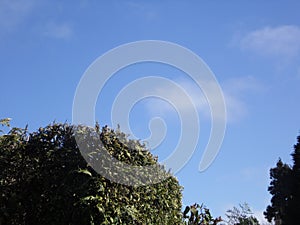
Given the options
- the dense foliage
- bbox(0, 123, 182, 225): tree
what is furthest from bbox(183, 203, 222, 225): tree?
the dense foliage

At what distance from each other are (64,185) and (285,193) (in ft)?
109

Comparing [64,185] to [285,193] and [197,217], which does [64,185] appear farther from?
[285,193]

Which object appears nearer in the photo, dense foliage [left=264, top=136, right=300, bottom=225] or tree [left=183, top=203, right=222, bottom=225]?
tree [left=183, top=203, right=222, bottom=225]

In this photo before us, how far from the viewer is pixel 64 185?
18.6 ft

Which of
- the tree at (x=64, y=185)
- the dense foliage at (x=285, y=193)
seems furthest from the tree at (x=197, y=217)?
the dense foliage at (x=285, y=193)

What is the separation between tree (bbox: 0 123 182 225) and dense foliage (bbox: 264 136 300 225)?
27404 mm

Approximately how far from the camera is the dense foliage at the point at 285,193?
3144cm

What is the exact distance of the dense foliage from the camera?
3144 cm

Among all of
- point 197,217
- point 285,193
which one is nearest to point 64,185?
point 197,217

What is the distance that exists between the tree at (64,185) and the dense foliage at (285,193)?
2740 centimetres

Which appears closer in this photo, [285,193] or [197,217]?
[197,217]

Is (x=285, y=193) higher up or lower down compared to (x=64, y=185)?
higher up

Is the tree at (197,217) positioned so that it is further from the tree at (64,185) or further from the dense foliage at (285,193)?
the dense foliage at (285,193)

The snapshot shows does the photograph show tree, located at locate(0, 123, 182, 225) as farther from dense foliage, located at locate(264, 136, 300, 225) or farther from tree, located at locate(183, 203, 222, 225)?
dense foliage, located at locate(264, 136, 300, 225)
